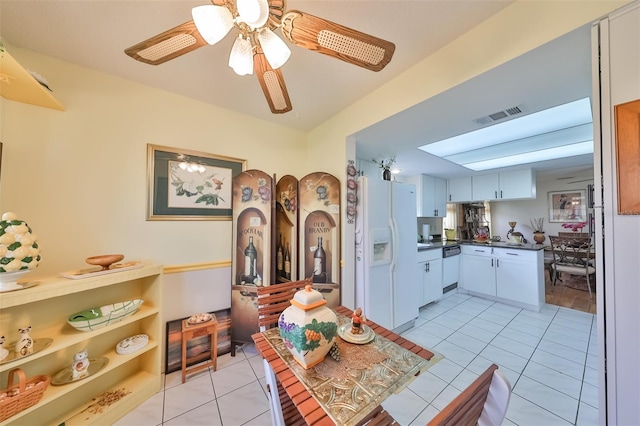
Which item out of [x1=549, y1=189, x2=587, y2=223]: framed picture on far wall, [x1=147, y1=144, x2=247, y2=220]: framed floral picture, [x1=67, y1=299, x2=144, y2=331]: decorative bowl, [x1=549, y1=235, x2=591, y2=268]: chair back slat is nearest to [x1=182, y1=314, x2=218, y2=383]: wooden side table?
[x1=67, y1=299, x2=144, y2=331]: decorative bowl

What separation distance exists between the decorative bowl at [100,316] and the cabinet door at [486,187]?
5198 millimetres

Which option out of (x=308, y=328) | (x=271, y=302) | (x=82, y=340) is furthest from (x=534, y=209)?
(x=82, y=340)

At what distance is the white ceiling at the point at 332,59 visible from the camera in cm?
121

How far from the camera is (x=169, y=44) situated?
0.98m

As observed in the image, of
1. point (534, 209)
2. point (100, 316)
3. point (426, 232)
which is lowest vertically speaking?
point (100, 316)

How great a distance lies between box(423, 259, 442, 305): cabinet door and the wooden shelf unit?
3255 millimetres

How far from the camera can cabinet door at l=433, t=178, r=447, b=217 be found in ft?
14.4

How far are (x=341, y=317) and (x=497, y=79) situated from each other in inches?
73.2

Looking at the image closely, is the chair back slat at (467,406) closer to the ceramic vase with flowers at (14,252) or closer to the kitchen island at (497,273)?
the ceramic vase with flowers at (14,252)

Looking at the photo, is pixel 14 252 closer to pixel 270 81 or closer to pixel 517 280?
pixel 270 81

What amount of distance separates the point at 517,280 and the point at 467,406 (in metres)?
3.85

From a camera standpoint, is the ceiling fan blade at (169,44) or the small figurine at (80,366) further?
the small figurine at (80,366)

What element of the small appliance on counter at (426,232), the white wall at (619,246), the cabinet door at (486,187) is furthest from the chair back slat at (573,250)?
the white wall at (619,246)

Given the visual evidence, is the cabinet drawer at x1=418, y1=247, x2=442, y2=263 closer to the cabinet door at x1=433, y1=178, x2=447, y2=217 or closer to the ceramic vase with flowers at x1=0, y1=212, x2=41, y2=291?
the cabinet door at x1=433, y1=178, x2=447, y2=217
